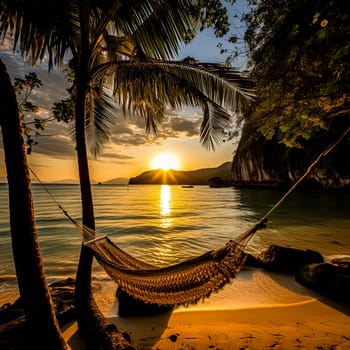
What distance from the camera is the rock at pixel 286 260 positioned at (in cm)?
378

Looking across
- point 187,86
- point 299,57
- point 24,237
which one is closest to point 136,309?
point 24,237

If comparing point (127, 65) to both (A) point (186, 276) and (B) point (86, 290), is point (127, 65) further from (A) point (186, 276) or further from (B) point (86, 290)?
(B) point (86, 290)

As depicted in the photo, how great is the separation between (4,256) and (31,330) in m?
6.22

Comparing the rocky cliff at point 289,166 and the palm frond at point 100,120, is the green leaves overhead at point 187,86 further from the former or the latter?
the rocky cliff at point 289,166

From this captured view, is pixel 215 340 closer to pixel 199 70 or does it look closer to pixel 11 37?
pixel 199 70

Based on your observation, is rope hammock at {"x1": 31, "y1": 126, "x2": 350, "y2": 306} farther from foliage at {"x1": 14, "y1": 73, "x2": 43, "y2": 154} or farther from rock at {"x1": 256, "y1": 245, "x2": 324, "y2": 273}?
rock at {"x1": 256, "y1": 245, "x2": 324, "y2": 273}

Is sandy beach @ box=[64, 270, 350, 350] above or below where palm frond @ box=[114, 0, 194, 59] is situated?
below

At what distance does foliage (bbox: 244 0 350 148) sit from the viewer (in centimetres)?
144

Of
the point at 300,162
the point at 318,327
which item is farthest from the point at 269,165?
the point at 318,327

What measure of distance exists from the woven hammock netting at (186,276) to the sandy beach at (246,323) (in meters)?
0.50

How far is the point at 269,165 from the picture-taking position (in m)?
33.2

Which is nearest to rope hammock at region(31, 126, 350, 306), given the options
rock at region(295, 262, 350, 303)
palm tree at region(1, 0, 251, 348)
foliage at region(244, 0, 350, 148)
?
palm tree at region(1, 0, 251, 348)

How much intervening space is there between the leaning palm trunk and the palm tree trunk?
0.49 meters

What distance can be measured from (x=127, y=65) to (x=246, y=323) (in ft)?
9.34
